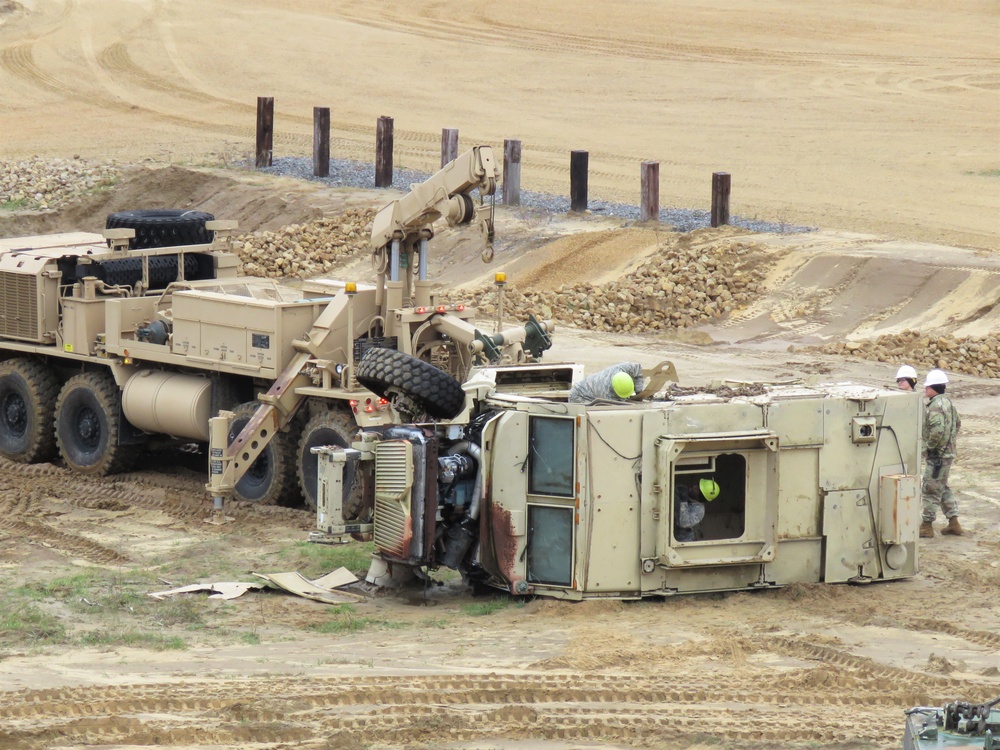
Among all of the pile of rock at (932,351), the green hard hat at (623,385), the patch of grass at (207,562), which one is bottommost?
the patch of grass at (207,562)

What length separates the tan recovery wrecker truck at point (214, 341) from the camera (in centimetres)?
1581

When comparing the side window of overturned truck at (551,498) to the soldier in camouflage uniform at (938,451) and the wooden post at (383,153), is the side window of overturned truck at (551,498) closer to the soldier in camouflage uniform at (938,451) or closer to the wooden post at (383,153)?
the soldier in camouflage uniform at (938,451)

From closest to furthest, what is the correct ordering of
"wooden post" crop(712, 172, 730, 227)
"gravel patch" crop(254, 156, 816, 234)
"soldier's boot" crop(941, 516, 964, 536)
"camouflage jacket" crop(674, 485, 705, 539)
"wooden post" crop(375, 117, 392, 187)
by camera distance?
"camouflage jacket" crop(674, 485, 705, 539) < "soldier's boot" crop(941, 516, 964, 536) < "wooden post" crop(712, 172, 730, 227) < "gravel patch" crop(254, 156, 816, 234) < "wooden post" crop(375, 117, 392, 187)

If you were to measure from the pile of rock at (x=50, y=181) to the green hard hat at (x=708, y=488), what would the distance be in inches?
879

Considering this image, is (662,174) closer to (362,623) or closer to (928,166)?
(928,166)

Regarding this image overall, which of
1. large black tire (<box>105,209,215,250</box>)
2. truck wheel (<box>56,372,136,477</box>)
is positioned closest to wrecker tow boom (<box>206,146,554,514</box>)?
truck wheel (<box>56,372,136,477</box>)

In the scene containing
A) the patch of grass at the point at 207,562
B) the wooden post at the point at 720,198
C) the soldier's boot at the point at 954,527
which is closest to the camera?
the patch of grass at the point at 207,562

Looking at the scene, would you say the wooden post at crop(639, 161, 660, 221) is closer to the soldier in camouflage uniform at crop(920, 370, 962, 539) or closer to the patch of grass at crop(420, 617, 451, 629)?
the soldier in camouflage uniform at crop(920, 370, 962, 539)

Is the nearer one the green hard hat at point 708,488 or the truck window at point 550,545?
the truck window at point 550,545

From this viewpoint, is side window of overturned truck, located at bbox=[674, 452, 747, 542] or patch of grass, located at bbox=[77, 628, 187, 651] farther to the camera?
side window of overturned truck, located at bbox=[674, 452, 747, 542]

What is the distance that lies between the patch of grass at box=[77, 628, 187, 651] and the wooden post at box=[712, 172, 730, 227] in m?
16.0

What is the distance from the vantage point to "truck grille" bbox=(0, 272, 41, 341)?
1784 cm

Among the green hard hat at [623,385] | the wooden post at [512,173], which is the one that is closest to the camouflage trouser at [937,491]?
the green hard hat at [623,385]

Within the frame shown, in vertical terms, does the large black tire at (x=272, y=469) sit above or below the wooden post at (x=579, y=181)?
below
